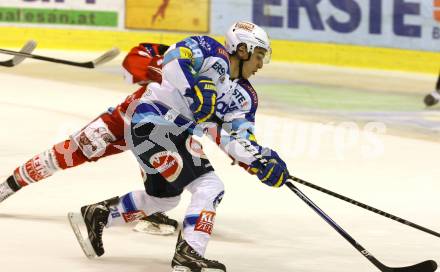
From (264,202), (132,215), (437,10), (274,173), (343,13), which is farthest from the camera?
(343,13)

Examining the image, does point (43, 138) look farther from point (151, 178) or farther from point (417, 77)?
point (417, 77)

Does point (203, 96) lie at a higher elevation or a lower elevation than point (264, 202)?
higher

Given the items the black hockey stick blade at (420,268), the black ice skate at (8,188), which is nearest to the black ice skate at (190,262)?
the black hockey stick blade at (420,268)

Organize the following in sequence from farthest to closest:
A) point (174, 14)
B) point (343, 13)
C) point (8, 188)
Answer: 1. point (174, 14)
2. point (343, 13)
3. point (8, 188)

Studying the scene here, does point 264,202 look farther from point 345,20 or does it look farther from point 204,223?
point 345,20

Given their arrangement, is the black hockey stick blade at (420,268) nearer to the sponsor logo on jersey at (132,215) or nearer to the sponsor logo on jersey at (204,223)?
the sponsor logo on jersey at (204,223)

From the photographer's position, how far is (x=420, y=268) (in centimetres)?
482

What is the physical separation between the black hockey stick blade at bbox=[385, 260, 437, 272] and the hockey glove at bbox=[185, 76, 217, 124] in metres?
1.09


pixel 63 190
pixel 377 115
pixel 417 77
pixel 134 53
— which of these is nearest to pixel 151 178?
pixel 134 53

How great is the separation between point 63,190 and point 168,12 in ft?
27.0

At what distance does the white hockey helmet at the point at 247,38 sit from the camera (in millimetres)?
5332

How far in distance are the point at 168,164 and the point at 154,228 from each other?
85 cm

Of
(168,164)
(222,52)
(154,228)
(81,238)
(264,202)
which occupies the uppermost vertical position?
(222,52)

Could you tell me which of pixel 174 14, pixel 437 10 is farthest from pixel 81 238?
pixel 174 14
